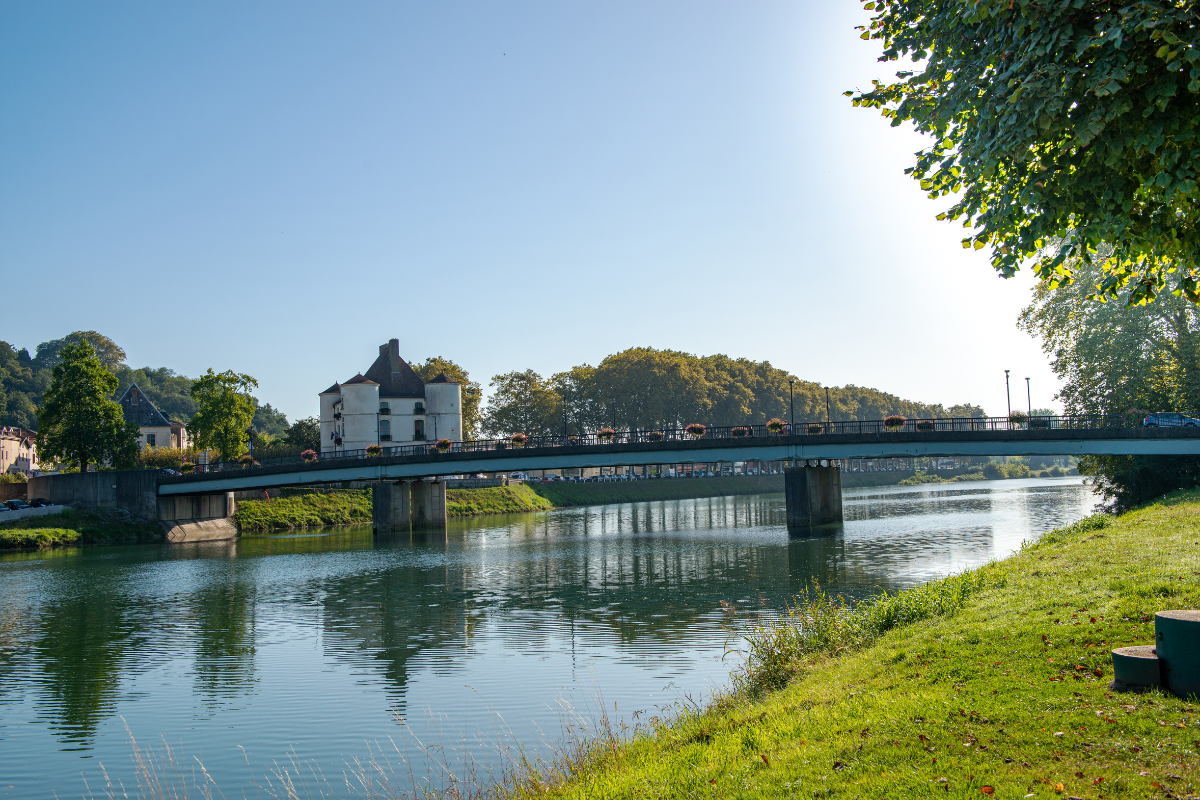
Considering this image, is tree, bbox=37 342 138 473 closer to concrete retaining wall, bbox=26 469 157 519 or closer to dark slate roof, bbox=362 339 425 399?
concrete retaining wall, bbox=26 469 157 519

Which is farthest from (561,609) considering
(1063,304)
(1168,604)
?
(1063,304)

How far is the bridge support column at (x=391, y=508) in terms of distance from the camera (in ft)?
215

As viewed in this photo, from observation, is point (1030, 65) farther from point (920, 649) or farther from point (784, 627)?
point (784, 627)

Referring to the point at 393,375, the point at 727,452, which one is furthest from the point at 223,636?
the point at 393,375

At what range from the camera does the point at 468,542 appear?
5712 centimetres

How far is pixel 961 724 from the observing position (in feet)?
26.9

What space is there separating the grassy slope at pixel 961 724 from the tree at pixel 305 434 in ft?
317

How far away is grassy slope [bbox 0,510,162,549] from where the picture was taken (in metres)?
54.9

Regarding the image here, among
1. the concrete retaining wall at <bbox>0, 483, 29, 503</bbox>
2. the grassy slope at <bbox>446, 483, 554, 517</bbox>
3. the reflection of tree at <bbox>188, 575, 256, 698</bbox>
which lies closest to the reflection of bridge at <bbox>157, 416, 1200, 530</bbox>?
the concrete retaining wall at <bbox>0, 483, 29, 503</bbox>

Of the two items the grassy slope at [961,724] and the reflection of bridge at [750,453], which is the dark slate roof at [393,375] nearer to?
the reflection of bridge at [750,453]

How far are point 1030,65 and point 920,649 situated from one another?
8105 mm

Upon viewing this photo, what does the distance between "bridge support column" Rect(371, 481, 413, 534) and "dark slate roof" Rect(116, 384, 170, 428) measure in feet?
205

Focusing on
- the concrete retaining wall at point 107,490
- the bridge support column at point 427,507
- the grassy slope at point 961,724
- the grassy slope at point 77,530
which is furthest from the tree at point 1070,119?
the concrete retaining wall at point 107,490

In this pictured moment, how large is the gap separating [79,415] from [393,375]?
33880 millimetres
